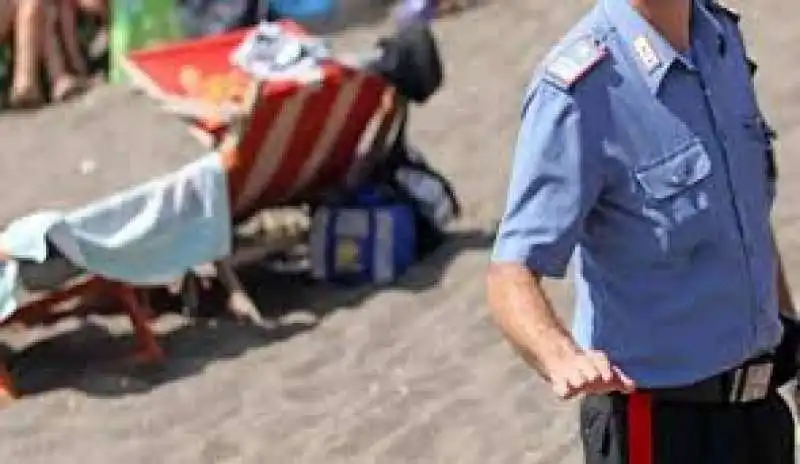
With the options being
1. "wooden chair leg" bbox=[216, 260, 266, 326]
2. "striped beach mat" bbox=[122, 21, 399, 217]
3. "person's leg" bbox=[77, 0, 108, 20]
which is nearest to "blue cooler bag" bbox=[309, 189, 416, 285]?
"striped beach mat" bbox=[122, 21, 399, 217]

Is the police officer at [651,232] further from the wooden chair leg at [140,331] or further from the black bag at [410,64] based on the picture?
the black bag at [410,64]

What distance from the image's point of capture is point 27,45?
8.42 meters

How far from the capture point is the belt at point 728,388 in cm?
266

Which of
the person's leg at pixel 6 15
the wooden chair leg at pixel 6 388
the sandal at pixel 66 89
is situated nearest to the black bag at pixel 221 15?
the sandal at pixel 66 89

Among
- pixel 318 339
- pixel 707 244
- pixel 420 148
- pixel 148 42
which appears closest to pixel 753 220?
pixel 707 244

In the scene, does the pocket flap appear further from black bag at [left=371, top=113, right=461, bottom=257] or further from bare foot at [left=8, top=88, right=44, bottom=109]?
bare foot at [left=8, top=88, right=44, bottom=109]

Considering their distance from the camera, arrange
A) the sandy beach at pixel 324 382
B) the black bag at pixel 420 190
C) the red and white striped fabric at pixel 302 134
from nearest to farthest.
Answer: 1. the sandy beach at pixel 324 382
2. the red and white striped fabric at pixel 302 134
3. the black bag at pixel 420 190

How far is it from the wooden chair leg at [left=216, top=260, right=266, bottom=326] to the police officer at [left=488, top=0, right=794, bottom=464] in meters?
3.10

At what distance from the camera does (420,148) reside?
22.8 feet

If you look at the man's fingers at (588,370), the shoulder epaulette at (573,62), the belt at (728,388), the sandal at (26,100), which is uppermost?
the shoulder epaulette at (573,62)

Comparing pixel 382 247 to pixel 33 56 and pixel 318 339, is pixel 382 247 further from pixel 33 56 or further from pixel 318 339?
pixel 33 56

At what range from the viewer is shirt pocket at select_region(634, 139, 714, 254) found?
8.19ft

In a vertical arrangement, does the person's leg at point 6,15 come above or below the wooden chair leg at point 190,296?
below

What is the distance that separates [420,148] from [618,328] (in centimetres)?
434
